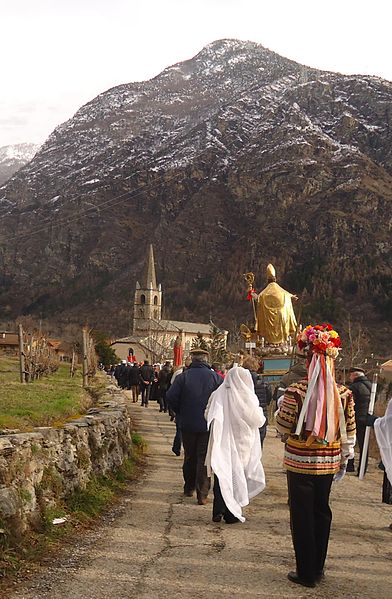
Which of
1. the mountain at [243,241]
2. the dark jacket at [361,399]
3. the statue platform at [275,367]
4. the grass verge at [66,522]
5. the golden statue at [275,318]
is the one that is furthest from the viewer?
the mountain at [243,241]

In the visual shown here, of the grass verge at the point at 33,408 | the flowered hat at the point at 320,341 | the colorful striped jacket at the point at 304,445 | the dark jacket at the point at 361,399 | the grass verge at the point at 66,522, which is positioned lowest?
the grass verge at the point at 66,522

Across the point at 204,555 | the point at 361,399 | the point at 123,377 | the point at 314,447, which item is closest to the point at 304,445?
the point at 314,447

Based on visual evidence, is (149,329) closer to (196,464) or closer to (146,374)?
(146,374)

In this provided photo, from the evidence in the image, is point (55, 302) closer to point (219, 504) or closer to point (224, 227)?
point (224, 227)

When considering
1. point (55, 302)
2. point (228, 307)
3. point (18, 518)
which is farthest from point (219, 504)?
point (55, 302)

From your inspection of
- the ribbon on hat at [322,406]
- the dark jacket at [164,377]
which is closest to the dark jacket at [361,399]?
the ribbon on hat at [322,406]

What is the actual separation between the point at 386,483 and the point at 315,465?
12.7 ft

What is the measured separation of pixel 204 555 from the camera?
19.2 feet

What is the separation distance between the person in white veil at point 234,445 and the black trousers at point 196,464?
0.70 m

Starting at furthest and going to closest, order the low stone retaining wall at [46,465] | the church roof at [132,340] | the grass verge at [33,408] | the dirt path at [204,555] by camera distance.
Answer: the church roof at [132,340] < the grass verge at [33,408] < the low stone retaining wall at [46,465] < the dirt path at [204,555]

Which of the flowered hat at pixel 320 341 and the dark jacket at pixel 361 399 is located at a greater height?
the flowered hat at pixel 320 341

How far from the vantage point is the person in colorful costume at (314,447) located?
515 cm

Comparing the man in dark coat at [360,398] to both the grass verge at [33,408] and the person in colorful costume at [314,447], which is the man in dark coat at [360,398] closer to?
the grass verge at [33,408]

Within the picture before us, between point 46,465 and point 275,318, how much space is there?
1508 centimetres
